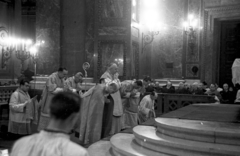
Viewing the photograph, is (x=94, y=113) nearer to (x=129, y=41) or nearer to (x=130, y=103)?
(x=130, y=103)

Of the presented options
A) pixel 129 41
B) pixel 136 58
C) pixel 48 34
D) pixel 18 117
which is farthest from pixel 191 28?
pixel 18 117

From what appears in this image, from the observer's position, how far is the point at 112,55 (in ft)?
42.6

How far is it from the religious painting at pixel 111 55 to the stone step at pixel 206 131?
26.5 feet

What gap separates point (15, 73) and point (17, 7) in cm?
323

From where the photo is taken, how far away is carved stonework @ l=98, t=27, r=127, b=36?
506 inches

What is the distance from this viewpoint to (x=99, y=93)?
6.48m

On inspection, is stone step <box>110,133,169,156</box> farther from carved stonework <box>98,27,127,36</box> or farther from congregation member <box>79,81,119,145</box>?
carved stonework <box>98,27,127,36</box>

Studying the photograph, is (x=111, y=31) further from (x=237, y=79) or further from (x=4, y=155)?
(x=4, y=155)

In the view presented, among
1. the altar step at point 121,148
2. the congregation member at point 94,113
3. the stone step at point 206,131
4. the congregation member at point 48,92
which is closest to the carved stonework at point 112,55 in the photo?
the congregation member at point 48,92

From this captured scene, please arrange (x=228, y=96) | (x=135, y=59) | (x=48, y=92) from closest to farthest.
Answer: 1. (x=48, y=92)
2. (x=228, y=96)
3. (x=135, y=59)

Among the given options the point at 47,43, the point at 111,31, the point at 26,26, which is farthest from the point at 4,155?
the point at 26,26

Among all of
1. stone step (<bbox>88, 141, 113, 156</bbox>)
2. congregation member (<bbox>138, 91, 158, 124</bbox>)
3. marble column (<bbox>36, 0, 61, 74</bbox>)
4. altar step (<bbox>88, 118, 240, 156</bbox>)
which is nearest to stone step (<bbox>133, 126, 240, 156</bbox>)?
altar step (<bbox>88, 118, 240, 156</bbox>)

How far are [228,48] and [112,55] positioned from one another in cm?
523

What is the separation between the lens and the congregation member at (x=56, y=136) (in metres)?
1.81
